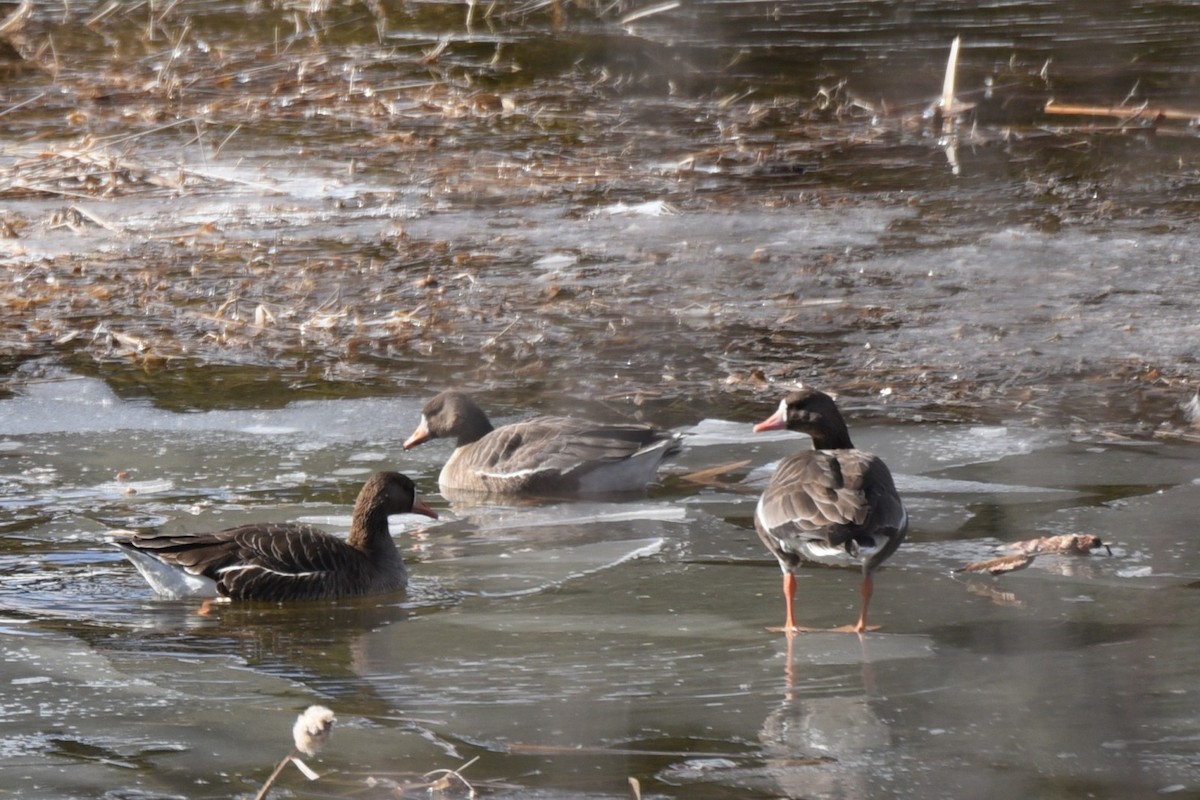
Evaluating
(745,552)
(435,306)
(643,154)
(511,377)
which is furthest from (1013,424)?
(643,154)

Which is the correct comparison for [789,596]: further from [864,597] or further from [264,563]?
[264,563]

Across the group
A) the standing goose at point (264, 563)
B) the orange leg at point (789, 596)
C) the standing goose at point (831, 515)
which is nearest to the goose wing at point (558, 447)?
the standing goose at point (264, 563)

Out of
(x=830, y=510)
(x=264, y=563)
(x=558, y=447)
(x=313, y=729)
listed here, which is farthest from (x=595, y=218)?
Answer: (x=313, y=729)

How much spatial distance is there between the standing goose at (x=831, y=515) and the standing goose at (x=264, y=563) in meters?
1.57

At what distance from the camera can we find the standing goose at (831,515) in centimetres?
630

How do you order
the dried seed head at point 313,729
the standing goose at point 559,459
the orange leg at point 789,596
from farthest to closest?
the standing goose at point 559,459 → the orange leg at point 789,596 → the dried seed head at point 313,729

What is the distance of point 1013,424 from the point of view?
30.1ft

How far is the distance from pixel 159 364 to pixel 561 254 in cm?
332

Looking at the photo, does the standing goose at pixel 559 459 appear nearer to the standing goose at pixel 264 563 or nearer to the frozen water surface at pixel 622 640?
the frozen water surface at pixel 622 640

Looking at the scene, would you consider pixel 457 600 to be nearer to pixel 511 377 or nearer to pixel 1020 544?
pixel 1020 544

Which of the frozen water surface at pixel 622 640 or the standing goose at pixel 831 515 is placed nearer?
the frozen water surface at pixel 622 640

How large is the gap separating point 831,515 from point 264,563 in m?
2.22

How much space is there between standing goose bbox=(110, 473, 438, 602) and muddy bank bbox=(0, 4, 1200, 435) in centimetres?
221

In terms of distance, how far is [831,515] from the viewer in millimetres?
6363
